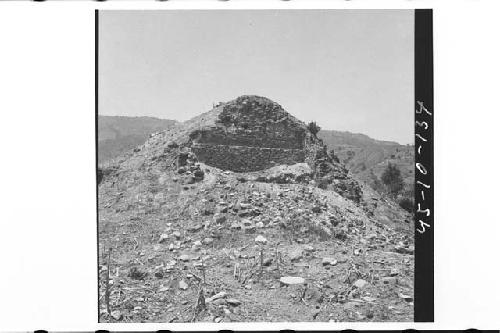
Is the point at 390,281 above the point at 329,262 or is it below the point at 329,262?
below

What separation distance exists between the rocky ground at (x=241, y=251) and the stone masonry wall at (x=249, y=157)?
1.64ft

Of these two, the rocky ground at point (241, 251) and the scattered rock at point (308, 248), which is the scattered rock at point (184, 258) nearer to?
the rocky ground at point (241, 251)

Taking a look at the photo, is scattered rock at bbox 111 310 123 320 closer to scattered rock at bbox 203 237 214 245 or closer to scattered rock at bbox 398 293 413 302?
scattered rock at bbox 203 237 214 245

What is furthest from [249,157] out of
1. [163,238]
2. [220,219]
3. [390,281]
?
[390,281]

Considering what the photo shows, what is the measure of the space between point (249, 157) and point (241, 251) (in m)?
3.96

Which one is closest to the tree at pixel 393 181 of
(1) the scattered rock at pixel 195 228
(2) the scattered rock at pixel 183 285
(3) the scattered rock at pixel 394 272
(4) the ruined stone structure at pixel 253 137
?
(4) the ruined stone structure at pixel 253 137

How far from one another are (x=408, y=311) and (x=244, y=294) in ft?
9.80

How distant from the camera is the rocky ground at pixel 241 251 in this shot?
731cm

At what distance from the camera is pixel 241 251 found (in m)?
8.87

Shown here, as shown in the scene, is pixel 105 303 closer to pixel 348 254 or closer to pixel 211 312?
pixel 211 312

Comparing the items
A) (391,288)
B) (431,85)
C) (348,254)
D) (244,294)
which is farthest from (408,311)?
(431,85)

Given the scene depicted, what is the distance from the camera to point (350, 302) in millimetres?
7340

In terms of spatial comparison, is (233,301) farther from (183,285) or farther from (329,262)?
(329,262)

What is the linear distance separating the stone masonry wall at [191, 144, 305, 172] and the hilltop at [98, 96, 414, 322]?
0.03m
